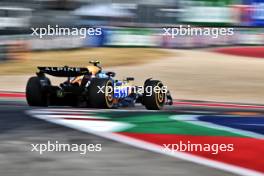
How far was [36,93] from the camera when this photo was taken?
9984mm

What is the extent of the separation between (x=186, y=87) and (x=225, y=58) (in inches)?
341

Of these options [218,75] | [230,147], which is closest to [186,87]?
[218,75]

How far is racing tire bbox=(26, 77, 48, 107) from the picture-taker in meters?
9.95

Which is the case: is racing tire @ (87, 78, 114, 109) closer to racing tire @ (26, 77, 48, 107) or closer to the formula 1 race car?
the formula 1 race car

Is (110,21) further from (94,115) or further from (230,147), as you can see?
(230,147)

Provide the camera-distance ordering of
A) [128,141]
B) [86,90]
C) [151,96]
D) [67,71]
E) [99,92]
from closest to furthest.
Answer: [128,141], [99,92], [67,71], [86,90], [151,96]

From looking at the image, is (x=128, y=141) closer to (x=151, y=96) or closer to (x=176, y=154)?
(x=176, y=154)

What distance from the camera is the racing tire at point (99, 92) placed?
9383 millimetres

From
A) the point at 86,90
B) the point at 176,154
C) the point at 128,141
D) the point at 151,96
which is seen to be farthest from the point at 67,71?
the point at 176,154

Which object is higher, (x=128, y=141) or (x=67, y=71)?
(x=67, y=71)

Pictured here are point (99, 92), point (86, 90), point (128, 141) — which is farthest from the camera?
point (86, 90)

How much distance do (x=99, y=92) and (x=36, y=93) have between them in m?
1.22

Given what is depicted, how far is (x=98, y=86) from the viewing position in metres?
9.37

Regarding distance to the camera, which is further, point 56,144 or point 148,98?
point 148,98
